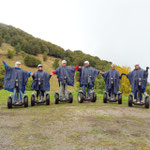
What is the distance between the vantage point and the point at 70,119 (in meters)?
6.45

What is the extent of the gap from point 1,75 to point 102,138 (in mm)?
40365

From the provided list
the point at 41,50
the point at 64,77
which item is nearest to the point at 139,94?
the point at 64,77

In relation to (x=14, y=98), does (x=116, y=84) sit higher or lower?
higher

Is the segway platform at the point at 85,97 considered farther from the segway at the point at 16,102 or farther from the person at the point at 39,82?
the segway at the point at 16,102

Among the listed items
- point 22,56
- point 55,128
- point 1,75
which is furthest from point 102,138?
point 22,56

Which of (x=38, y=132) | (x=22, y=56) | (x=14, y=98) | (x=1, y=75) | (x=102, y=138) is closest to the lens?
(x=102, y=138)

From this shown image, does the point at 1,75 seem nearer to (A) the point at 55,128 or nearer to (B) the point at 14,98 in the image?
(B) the point at 14,98

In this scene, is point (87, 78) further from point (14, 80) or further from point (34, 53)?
point (34, 53)

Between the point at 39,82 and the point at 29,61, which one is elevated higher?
the point at 29,61

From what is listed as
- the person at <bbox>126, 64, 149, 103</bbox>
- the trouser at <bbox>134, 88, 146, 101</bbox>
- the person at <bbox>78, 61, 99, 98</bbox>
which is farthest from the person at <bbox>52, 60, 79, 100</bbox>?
the trouser at <bbox>134, 88, 146, 101</bbox>

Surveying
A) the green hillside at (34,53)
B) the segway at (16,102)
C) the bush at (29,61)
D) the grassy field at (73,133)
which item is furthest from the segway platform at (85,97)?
the bush at (29,61)

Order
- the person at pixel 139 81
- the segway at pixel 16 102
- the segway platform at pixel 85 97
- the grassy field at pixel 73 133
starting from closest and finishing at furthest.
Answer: the grassy field at pixel 73 133
the segway at pixel 16 102
the person at pixel 139 81
the segway platform at pixel 85 97

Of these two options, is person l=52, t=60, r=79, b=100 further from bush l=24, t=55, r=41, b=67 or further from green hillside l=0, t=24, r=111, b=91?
bush l=24, t=55, r=41, b=67

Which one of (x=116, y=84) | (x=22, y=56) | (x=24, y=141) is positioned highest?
(x=22, y=56)
